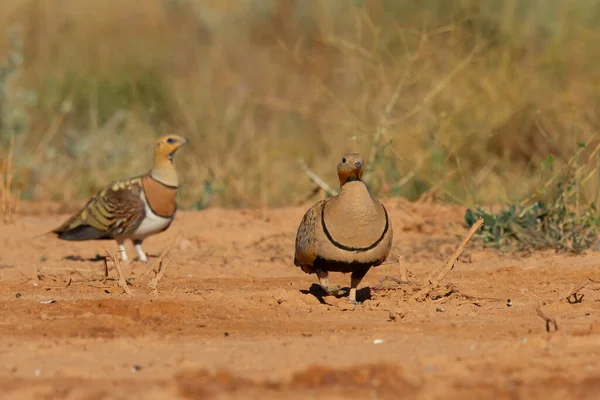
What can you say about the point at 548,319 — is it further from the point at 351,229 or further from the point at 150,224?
the point at 150,224

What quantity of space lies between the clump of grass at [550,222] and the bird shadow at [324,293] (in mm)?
2113

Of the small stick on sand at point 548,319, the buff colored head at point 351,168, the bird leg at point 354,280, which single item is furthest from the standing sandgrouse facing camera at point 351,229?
the small stick on sand at point 548,319

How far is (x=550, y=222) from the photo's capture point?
907cm

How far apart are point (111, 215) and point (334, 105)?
5.11 m

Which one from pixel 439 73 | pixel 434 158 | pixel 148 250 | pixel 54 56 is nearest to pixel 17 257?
pixel 148 250

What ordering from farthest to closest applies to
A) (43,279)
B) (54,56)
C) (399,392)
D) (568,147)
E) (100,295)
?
(54,56), (568,147), (43,279), (100,295), (399,392)

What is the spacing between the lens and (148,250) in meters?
10.1

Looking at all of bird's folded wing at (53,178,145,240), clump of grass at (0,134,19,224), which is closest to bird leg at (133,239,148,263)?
bird's folded wing at (53,178,145,240)

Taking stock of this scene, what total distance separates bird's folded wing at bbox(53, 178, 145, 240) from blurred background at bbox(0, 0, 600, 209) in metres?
1.89

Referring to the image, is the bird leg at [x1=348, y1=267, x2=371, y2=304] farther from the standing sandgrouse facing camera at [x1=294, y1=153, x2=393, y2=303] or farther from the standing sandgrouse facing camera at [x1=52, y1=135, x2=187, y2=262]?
the standing sandgrouse facing camera at [x1=52, y1=135, x2=187, y2=262]

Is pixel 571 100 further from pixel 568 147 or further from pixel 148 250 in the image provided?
pixel 148 250

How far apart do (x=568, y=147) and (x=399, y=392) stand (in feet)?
26.4

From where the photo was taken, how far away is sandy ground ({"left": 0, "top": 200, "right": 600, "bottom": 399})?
447cm

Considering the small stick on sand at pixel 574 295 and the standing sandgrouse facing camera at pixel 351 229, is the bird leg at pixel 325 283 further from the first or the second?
the small stick on sand at pixel 574 295
